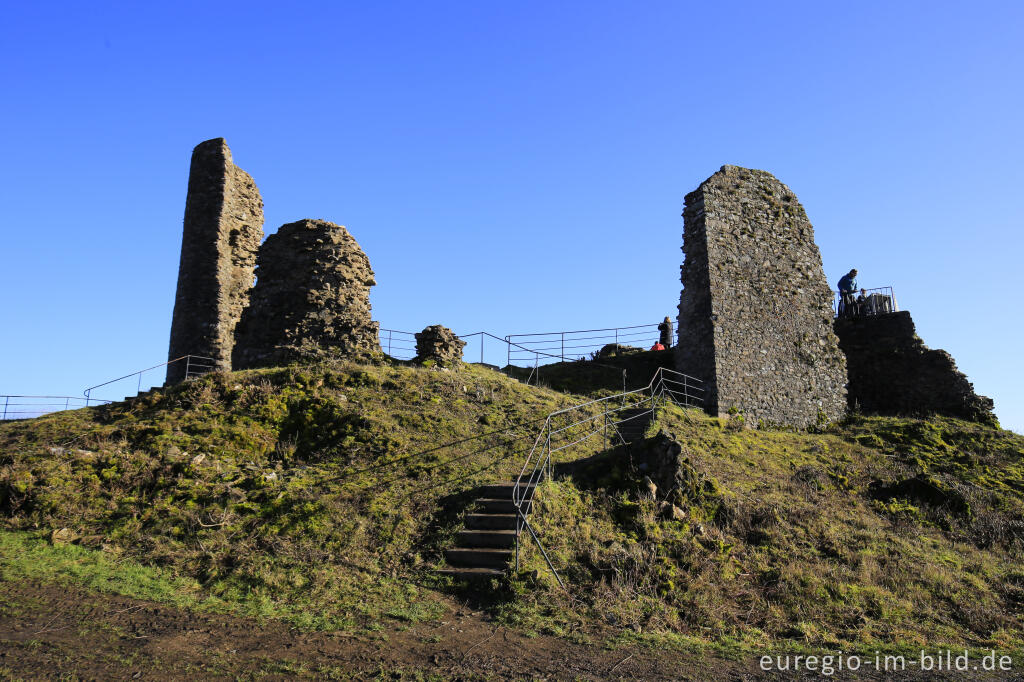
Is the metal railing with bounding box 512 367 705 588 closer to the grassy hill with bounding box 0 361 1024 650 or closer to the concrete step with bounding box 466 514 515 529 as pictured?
the concrete step with bounding box 466 514 515 529

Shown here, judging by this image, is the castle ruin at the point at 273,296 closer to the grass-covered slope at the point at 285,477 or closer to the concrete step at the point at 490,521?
the grass-covered slope at the point at 285,477

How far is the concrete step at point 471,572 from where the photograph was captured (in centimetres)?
1029

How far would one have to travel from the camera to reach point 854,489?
599 inches

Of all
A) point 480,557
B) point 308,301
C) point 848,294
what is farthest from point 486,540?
point 848,294

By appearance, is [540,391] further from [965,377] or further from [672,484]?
[965,377]

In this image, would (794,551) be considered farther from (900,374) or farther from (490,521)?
(900,374)

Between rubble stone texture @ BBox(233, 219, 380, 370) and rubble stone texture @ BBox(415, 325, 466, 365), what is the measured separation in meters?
1.24

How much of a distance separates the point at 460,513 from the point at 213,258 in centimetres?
1590

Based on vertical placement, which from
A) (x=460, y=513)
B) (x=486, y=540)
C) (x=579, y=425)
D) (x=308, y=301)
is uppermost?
(x=308, y=301)

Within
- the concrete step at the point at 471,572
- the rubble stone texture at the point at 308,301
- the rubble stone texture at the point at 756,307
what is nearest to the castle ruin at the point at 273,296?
the rubble stone texture at the point at 308,301

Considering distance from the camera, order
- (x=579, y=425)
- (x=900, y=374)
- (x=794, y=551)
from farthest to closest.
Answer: (x=900, y=374) < (x=579, y=425) < (x=794, y=551)

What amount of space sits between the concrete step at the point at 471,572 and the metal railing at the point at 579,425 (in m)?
0.34

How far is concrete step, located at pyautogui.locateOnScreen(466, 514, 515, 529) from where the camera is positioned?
11391 millimetres

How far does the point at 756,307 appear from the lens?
68.9ft
